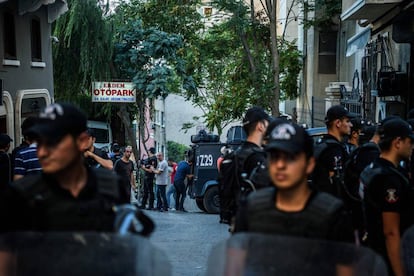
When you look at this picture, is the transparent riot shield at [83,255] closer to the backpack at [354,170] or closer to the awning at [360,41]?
the backpack at [354,170]

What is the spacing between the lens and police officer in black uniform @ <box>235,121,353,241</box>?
2.66 metres

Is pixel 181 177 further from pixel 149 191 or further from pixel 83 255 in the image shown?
pixel 83 255

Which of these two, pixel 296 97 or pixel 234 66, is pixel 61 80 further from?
pixel 296 97

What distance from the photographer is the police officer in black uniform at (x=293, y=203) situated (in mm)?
2658

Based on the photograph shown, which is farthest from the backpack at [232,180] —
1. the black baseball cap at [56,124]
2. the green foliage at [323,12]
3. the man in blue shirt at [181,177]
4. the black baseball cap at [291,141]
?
the green foliage at [323,12]

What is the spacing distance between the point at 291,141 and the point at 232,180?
1987 mm

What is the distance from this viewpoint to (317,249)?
2447 millimetres

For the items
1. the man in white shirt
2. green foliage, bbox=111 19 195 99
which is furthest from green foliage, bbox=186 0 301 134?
the man in white shirt

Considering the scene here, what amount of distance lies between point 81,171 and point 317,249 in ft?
3.90

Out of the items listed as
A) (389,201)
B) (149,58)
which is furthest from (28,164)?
(149,58)

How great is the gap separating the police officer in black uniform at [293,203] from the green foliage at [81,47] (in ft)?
50.8

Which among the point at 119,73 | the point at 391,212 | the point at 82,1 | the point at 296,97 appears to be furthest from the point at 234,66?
the point at 391,212

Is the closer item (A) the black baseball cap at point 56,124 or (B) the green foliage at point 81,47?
(A) the black baseball cap at point 56,124

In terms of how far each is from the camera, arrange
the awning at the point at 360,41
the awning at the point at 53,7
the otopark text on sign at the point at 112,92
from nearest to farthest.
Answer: the awning at the point at 360,41
the awning at the point at 53,7
the otopark text on sign at the point at 112,92
